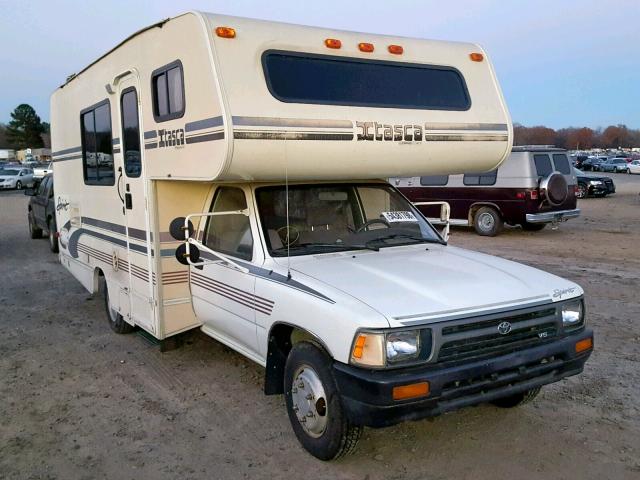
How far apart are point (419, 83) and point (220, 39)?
1.78 meters

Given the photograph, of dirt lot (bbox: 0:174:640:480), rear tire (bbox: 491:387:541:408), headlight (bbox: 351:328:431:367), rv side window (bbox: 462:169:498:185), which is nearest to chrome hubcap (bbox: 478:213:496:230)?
rv side window (bbox: 462:169:498:185)

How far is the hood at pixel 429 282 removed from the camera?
361 centimetres

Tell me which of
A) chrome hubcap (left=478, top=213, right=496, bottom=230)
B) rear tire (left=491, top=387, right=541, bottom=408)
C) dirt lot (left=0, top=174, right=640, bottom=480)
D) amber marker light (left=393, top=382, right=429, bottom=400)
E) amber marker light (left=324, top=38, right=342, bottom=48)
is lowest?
dirt lot (left=0, top=174, right=640, bottom=480)

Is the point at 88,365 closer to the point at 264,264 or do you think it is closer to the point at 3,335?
the point at 3,335

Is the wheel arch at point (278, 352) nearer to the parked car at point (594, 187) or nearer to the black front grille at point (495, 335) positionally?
the black front grille at point (495, 335)

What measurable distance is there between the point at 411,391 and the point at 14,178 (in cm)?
3998

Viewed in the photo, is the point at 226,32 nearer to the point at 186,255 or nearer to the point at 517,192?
the point at 186,255

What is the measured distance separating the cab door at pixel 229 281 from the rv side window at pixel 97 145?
5.23ft

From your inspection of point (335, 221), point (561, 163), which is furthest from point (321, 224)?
point (561, 163)

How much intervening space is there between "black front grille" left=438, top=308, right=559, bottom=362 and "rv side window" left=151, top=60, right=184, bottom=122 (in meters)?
2.65

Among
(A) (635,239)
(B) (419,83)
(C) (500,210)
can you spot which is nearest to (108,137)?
(B) (419,83)

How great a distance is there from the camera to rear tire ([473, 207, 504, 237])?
47.9 ft

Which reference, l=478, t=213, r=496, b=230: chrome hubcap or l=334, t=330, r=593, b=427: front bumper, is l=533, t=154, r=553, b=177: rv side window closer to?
l=478, t=213, r=496, b=230: chrome hubcap

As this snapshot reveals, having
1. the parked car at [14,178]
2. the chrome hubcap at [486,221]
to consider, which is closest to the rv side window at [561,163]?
the chrome hubcap at [486,221]
